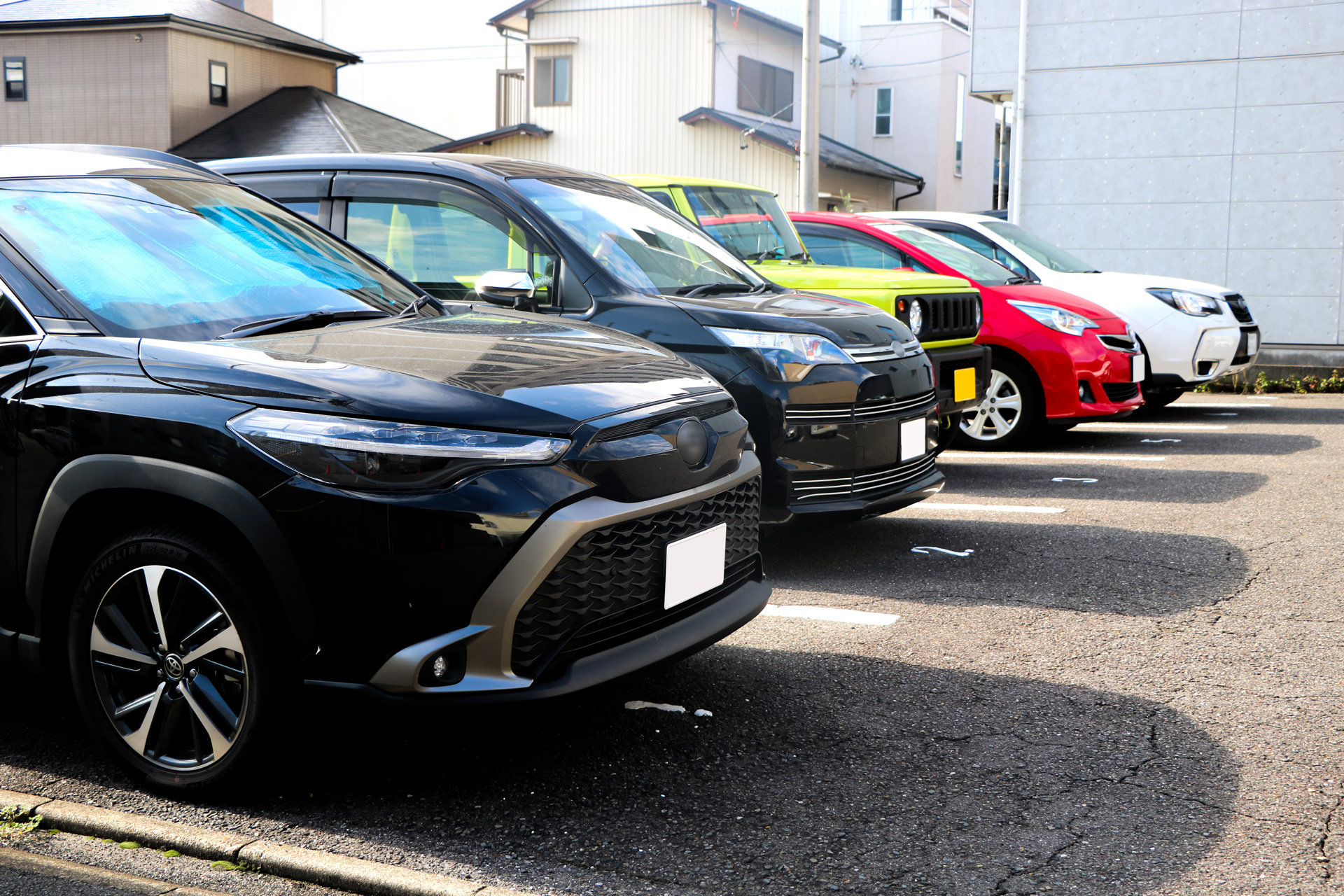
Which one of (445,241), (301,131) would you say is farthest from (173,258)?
(301,131)

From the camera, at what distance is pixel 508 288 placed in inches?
170

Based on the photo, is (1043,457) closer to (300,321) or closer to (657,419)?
(657,419)

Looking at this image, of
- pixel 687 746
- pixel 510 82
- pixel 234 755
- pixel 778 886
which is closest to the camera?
pixel 778 886

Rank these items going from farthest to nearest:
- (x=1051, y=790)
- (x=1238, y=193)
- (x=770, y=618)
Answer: (x=1238, y=193)
(x=770, y=618)
(x=1051, y=790)

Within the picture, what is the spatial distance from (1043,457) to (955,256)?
1645 mm

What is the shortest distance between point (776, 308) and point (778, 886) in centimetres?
284

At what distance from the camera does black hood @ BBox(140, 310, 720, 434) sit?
8.71ft

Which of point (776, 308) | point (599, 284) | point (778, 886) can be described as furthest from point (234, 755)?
point (776, 308)

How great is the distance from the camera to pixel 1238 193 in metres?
13.5

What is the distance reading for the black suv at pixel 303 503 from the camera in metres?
2.58

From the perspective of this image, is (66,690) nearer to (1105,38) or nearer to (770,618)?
(770,618)

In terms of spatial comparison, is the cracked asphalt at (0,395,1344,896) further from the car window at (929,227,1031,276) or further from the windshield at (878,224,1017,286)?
the car window at (929,227,1031,276)

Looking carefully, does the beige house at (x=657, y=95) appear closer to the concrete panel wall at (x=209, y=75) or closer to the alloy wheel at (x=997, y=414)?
the concrete panel wall at (x=209, y=75)

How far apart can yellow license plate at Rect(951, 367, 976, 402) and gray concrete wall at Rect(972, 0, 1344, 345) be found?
8.60 metres
